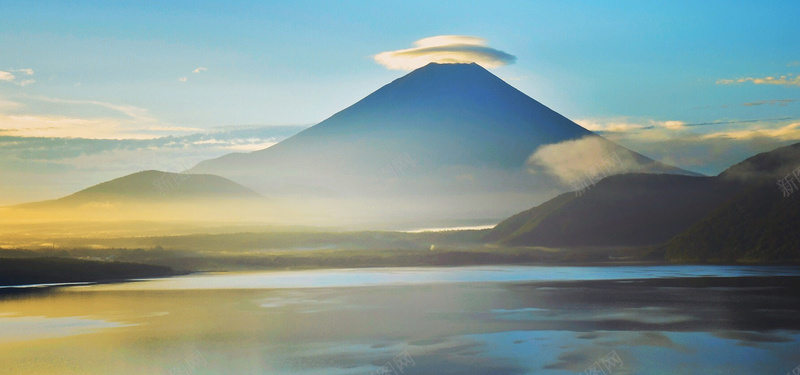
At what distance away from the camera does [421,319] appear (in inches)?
1626

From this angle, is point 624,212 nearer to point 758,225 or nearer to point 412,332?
point 758,225

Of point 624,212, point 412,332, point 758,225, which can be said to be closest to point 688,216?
point 624,212

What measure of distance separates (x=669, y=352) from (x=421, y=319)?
591 inches

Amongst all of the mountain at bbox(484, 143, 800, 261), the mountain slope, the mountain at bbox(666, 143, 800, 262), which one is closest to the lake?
the mountain at bbox(666, 143, 800, 262)

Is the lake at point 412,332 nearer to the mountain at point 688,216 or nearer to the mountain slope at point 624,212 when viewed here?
the mountain at point 688,216

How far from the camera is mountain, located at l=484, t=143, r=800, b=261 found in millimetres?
107688

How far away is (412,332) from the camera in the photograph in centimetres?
3612

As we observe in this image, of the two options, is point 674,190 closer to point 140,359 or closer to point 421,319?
point 421,319

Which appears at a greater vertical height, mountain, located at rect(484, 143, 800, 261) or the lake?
mountain, located at rect(484, 143, 800, 261)

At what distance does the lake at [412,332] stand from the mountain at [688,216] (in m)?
53.4

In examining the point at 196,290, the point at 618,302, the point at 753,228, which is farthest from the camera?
the point at 753,228

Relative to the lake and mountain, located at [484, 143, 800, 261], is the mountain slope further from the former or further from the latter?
the lake

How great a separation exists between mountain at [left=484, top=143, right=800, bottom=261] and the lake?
175 feet

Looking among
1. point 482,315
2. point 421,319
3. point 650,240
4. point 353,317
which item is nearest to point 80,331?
point 353,317
